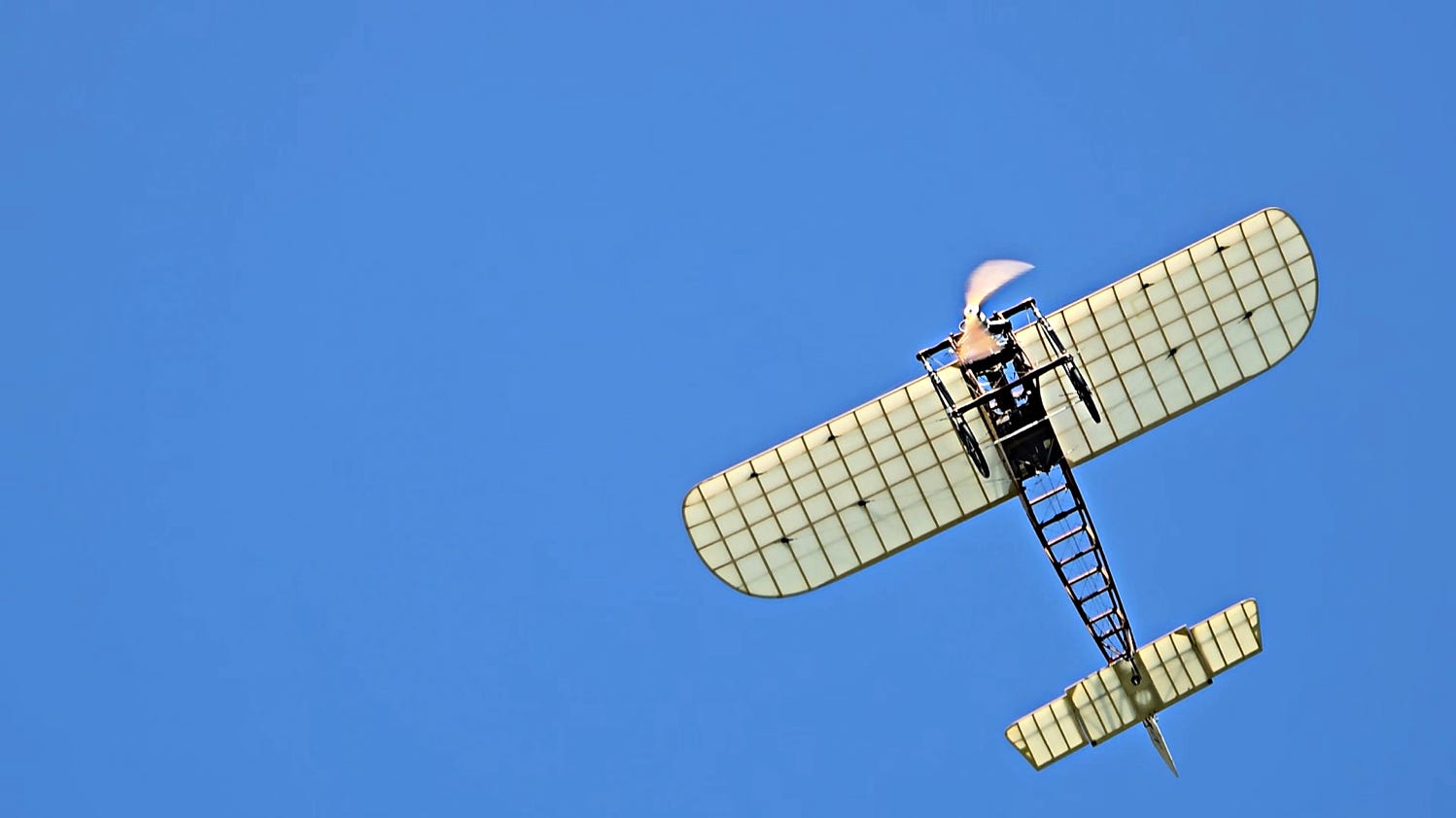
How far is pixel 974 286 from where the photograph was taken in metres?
32.0

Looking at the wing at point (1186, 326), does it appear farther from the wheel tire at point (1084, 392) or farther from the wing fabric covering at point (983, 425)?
the wheel tire at point (1084, 392)

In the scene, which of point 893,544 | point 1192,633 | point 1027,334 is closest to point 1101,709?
point 1192,633

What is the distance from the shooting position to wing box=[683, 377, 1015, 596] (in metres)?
34.1

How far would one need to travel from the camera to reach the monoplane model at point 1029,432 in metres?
33.5

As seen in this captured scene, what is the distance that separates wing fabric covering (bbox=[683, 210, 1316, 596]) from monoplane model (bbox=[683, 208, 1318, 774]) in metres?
0.03

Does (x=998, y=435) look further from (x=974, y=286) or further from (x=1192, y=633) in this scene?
(x=1192, y=633)

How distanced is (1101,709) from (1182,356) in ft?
26.9

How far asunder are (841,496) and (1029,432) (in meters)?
4.02

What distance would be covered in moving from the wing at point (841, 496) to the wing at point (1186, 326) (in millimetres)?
2366

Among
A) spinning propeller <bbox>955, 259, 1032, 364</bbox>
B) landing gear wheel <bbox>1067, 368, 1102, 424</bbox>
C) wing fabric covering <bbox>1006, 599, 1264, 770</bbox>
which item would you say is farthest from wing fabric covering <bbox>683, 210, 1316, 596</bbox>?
wing fabric covering <bbox>1006, 599, 1264, 770</bbox>

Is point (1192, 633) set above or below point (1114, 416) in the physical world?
below

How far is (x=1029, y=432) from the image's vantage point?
32594 millimetres

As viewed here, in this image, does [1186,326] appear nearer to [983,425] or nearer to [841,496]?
[983,425]

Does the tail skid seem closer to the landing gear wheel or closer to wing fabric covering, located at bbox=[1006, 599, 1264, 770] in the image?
wing fabric covering, located at bbox=[1006, 599, 1264, 770]
